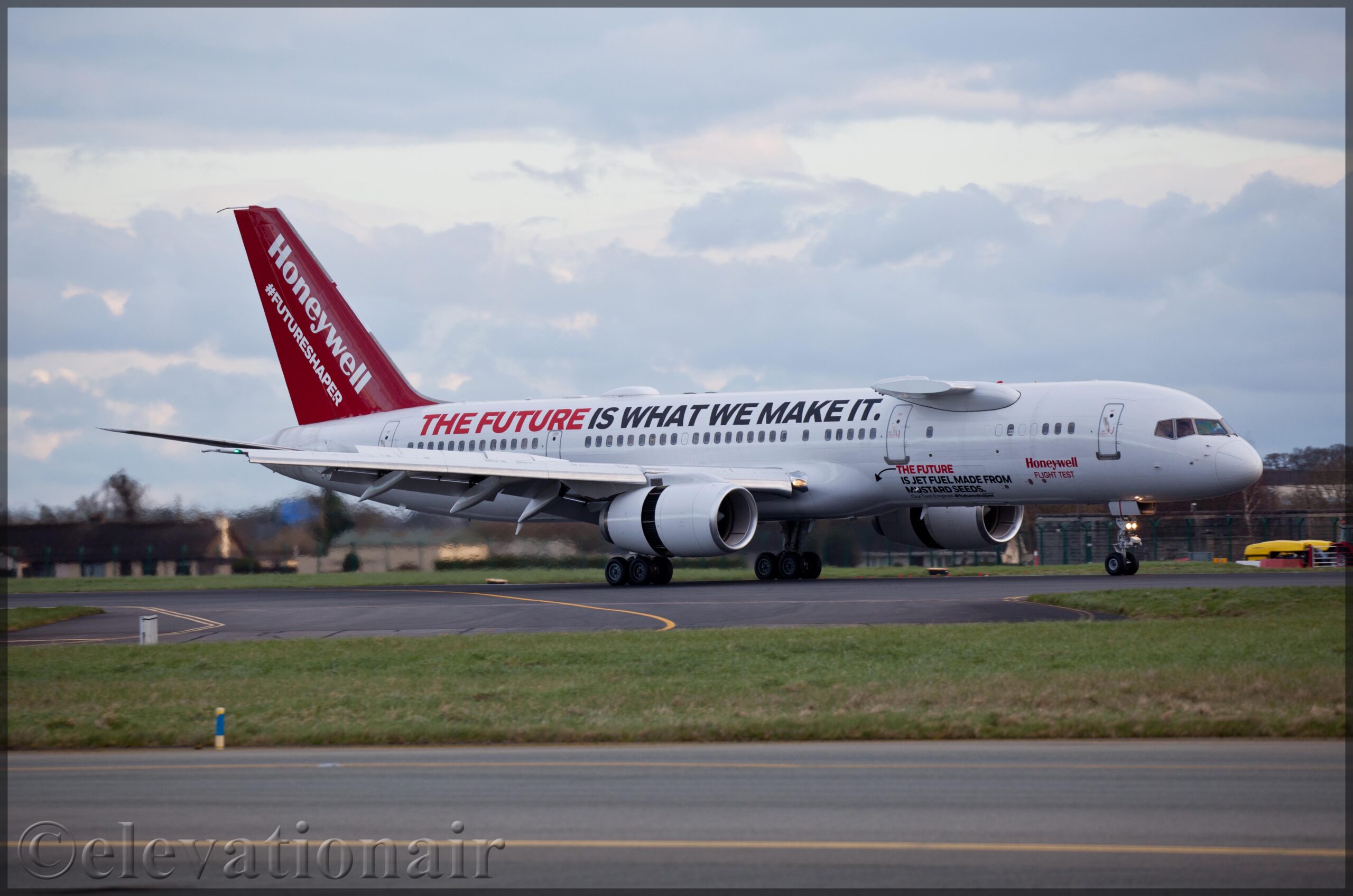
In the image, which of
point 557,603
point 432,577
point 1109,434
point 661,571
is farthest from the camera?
point 432,577

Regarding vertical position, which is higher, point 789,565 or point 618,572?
point 789,565

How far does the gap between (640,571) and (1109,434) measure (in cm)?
1185

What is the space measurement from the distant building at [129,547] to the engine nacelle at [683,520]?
42.8ft

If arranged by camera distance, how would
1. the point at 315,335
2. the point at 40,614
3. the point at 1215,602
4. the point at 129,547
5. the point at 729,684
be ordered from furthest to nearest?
the point at 315,335
the point at 129,547
the point at 40,614
the point at 1215,602
the point at 729,684

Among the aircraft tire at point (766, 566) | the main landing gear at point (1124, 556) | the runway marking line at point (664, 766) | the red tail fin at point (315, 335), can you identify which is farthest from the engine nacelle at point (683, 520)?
the runway marking line at point (664, 766)

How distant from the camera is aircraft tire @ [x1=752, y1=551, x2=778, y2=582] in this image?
36.8 m

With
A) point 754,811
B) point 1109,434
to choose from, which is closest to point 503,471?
point 1109,434

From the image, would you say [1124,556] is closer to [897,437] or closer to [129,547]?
[897,437]

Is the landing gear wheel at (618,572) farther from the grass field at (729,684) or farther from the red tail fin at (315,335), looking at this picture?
the grass field at (729,684)

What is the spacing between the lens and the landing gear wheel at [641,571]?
35.4 m

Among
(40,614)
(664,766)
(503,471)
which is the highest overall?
(503,471)

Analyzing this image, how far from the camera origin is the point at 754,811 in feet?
31.0

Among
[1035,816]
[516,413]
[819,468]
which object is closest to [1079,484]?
[819,468]

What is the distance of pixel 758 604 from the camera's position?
85.9 ft
